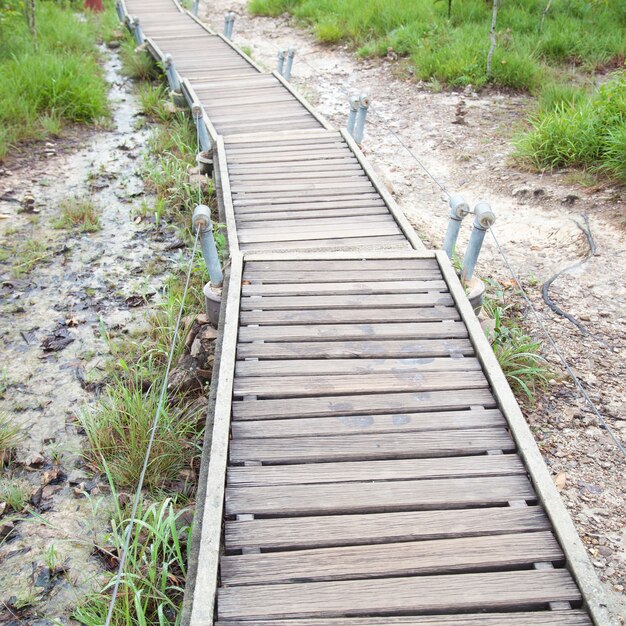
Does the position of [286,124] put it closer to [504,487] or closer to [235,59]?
[235,59]

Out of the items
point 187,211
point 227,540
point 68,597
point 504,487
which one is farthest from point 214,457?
point 187,211

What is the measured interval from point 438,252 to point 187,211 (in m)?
3.40

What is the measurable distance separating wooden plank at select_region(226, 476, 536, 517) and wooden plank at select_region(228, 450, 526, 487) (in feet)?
0.11

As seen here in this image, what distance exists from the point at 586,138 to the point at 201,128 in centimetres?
431

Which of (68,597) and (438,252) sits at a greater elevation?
(438,252)

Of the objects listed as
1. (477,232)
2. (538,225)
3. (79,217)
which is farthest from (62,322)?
(538,225)

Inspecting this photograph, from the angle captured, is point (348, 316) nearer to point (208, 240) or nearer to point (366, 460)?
point (208, 240)

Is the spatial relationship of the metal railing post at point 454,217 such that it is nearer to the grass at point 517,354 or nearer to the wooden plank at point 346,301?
the wooden plank at point 346,301

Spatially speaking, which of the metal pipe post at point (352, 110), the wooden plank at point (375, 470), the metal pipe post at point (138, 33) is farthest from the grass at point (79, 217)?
the metal pipe post at point (138, 33)

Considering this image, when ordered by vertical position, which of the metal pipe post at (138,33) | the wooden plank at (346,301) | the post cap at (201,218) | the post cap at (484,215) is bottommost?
the wooden plank at (346,301)

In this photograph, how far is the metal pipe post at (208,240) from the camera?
151 inches

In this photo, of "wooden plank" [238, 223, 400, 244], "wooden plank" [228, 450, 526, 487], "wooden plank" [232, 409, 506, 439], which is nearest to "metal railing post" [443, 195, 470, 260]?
"wooden plank" [238, 223, 400, 244]

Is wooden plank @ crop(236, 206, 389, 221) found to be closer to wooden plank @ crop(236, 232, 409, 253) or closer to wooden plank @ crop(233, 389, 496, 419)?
wooden plank @ crop(236, 232, 409, 253)

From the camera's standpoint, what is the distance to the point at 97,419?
410 centimetres
